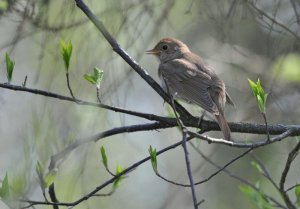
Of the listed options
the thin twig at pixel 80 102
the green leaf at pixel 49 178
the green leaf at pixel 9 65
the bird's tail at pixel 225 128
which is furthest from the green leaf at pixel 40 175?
the bird's tail at pixel 225 128

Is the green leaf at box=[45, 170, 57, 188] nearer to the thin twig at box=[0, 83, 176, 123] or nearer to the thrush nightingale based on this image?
the thin twig at box=[0, 83, 176, 123]

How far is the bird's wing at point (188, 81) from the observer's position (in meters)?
4.43

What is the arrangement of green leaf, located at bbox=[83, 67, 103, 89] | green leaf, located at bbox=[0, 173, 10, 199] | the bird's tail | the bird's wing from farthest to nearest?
the bird's wing, the bird's tail, green leaf, located at bbox=[83, 67, 103, 89], green leaf, located at bbox=[0, 173, 10, 199]

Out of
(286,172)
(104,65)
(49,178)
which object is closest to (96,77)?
A: (49,178)

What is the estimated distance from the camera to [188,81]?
16.4ft

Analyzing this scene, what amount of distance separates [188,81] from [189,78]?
0.06 m

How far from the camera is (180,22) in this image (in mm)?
6199

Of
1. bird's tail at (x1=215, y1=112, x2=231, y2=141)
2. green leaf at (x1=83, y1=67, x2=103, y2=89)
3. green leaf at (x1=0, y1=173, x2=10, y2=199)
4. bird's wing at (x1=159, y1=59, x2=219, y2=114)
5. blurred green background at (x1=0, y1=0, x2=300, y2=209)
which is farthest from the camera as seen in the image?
bird's wing at (x1=159, y1=59, x2=219, y2=114)

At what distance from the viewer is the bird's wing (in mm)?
4426

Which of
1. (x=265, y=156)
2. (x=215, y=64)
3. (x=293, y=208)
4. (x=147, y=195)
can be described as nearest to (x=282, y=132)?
(x=293, y=208)

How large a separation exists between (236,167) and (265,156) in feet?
1.25

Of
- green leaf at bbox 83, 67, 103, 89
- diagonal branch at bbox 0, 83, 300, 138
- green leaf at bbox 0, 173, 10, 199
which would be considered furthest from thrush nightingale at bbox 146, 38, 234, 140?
green leaf at bbox 0, 173, 10, 199

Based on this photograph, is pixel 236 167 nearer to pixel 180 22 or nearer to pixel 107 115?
pixel 180 22

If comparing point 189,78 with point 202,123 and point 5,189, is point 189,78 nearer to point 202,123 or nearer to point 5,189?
point 202,123
